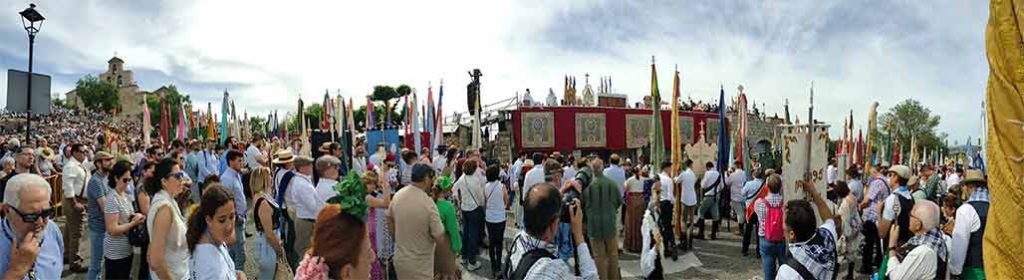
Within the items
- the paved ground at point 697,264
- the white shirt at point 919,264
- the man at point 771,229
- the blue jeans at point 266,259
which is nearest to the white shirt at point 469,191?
the paved ground at point 697,264

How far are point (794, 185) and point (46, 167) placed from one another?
11778mm

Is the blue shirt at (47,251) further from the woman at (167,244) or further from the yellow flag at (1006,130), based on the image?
the yellow flag at (1006,130)

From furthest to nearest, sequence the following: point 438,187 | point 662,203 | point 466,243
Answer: point 662,203
point 466,243
point 438,187

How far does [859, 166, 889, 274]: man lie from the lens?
7.23 metres

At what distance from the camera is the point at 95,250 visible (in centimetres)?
513

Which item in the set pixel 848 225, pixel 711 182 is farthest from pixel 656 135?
pixel 848 225

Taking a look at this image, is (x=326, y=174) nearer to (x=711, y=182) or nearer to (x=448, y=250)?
(x=448, y=250)

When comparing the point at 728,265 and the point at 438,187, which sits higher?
the point at 438,187

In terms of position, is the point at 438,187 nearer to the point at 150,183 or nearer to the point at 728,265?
the point at 150,183

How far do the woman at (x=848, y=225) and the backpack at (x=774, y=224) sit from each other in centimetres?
128

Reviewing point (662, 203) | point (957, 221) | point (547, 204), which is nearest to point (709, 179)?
point (662, 203)

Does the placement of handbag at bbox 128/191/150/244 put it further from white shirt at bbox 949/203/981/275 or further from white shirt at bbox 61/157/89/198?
white shirt at bbox 949/203/981/275

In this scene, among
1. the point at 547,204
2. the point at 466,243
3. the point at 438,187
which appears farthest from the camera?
the point at 466,243

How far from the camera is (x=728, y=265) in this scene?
311 inches
